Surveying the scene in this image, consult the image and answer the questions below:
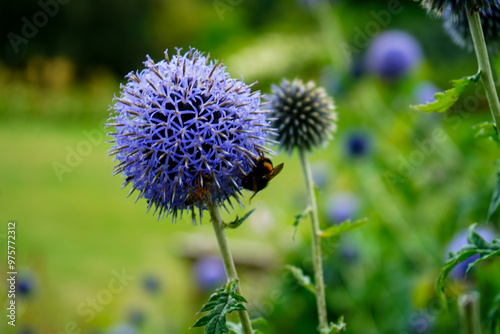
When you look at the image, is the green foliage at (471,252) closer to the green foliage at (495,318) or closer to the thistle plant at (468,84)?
the thistle plant at (468,84)

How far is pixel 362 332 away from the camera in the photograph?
3.53 m

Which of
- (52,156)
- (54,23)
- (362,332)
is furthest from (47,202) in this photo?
(54,23)

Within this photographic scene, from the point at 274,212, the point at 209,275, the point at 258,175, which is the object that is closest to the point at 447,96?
the point at 258,175

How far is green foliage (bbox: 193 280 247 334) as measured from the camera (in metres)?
1.02

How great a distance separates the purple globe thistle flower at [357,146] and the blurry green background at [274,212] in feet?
0.16

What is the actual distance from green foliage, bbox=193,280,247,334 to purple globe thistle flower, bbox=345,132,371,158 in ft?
11.4

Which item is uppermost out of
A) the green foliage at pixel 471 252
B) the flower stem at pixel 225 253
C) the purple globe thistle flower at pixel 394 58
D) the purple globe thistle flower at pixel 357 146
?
the purple globe thistle flower at pixel 394 58

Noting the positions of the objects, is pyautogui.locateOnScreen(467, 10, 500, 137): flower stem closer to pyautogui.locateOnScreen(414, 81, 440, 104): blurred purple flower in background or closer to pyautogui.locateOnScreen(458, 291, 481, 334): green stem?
pyautogui.locateOnScreen(458, 291, 481, 334): green stem

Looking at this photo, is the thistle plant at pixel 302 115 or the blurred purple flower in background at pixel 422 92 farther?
the blurred purple flower in background at pixel 422 92

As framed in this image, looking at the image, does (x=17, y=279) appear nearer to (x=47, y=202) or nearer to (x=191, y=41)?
(x=47, y=202)

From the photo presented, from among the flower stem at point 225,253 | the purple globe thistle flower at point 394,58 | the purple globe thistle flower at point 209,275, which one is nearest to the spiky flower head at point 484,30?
the flower stem at point 225,253

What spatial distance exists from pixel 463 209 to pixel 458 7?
210cm

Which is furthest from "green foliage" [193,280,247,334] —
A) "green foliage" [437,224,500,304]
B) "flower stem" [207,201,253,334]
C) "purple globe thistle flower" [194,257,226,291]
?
"purple globe thistle flower" [194,257,226,291]

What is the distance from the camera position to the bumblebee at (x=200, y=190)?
3.87 ft
